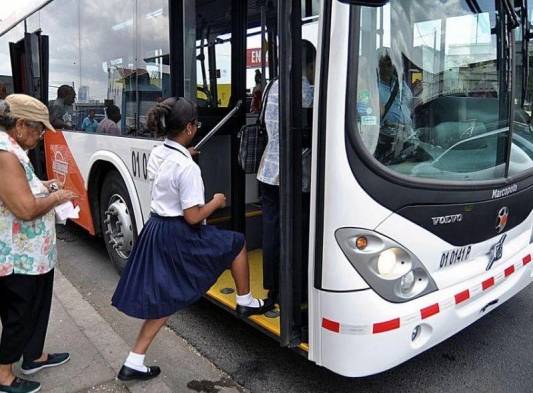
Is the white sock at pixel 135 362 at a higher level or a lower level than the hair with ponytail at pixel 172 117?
lower

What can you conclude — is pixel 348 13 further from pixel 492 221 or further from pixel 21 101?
pixel 21 101

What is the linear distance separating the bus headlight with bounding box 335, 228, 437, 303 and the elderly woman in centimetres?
144

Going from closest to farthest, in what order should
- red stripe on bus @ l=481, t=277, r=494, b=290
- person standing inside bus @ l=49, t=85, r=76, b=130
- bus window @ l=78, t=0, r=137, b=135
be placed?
1. red stripe on bus @ l=481, t=277, r=494, b=290
2. bus window @ l=78, t=0, r=137, b=135
3. person standing inside bus @ l=49, t=85, r=76, b=130

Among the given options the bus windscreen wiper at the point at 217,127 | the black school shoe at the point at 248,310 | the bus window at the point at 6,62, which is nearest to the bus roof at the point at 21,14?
the bus window at the point at 6,62

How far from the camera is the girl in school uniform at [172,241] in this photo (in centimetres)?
251

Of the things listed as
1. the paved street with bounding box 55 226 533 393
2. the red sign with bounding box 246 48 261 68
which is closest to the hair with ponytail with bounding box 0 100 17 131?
the paved street with bounding box 55 226 533 393

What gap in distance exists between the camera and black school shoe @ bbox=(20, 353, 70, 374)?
113 inches

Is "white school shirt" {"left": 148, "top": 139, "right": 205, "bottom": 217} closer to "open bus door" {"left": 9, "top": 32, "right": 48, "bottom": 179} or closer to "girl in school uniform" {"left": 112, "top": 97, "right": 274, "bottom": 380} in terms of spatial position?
"girl in school uniform" {"left": 112, "top": 97, "right": 274, "bottom": 380}

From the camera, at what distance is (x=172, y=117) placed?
99.0 inches

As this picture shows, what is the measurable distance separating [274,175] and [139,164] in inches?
54.2

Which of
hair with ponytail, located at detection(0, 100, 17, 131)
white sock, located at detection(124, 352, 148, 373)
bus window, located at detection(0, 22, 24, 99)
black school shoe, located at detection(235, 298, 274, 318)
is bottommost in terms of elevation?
white sock, located at detection(124, 352, 148, 373)

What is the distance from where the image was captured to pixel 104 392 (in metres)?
2.69

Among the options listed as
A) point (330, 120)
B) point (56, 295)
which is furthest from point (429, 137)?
point (56, 295)

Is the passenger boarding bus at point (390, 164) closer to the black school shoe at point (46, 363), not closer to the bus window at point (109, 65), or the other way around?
the bus window at point (109, 65)
